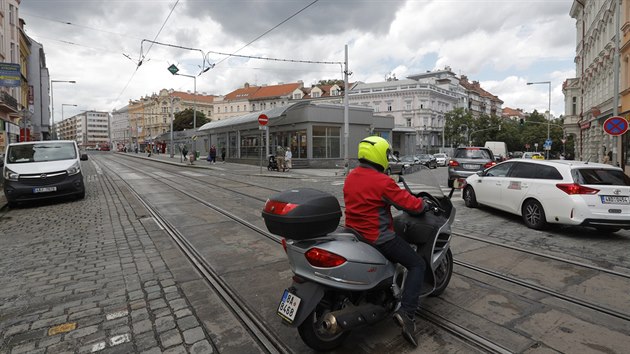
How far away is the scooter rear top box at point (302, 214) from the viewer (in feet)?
9.31

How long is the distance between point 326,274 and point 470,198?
345 inches

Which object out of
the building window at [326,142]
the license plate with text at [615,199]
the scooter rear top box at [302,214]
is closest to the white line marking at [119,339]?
the scooter rear top box at [302,214]

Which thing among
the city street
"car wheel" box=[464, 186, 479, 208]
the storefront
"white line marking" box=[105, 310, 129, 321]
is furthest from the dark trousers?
the storefront

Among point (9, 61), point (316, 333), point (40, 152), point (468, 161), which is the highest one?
point (9, 61)

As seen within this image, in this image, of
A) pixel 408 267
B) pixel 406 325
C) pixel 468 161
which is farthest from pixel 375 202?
pixel 468 161

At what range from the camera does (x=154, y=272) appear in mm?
5020

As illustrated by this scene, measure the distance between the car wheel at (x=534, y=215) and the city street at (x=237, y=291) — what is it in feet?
0.74

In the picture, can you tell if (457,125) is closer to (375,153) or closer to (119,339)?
(375,153)

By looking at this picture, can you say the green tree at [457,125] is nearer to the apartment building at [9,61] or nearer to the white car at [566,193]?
the apartment building at [9,61]

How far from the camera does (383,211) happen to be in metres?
3.15

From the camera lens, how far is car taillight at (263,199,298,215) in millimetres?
2859

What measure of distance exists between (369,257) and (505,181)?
7.16 meters

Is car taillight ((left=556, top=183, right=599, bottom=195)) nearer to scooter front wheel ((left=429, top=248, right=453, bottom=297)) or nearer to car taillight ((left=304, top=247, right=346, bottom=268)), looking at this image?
scooter front wheel ((left=429, top=248, right=453, bottom=297))

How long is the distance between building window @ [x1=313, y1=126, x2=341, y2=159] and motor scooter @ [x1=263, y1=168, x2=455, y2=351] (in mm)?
26671
